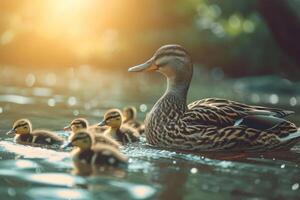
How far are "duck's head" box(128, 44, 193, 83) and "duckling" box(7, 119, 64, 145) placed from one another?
1.03m

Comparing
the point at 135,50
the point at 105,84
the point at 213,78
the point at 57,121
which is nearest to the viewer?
the point at 57,121

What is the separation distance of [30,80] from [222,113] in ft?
36.6

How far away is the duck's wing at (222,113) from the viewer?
665cm

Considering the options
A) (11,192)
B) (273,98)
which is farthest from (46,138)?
(273,98)

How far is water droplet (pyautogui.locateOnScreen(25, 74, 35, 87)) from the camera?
52.4 feet

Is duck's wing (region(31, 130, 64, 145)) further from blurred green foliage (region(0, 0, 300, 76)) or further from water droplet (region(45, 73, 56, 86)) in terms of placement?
blurred green foliage (region(0, 0, 300, 76))

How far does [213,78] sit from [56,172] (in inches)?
618

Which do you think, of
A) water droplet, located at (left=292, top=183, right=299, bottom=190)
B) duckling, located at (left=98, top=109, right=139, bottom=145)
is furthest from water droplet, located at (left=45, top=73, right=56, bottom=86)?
water droplet, located at (left=292, top=183, right=299, bottom=190)

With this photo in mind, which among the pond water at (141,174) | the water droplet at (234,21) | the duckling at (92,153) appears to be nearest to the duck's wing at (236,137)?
the pond water at (141,174)

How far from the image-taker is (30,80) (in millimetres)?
17297

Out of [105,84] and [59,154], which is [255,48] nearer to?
[105,84]

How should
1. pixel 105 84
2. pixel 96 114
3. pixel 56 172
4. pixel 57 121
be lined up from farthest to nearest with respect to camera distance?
pixel 105 84 < pixel 96 114 < pixel 57 121 < pixel 56 172

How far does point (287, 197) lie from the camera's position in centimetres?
473

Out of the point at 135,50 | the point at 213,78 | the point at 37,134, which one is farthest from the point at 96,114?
the point at 135,50
